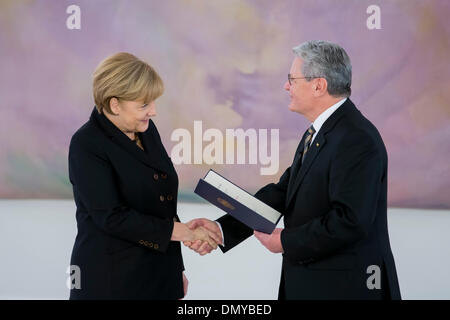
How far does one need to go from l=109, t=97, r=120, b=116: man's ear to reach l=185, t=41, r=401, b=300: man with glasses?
727 millimetres

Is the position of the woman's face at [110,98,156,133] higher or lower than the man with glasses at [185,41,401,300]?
higher

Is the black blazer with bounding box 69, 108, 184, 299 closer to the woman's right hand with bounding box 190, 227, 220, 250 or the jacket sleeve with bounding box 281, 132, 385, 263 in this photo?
the woman's right hand with bounding box 190, 227, 220, 250

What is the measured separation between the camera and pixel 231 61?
24.6 ft

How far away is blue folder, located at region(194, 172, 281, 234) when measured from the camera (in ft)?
8.45

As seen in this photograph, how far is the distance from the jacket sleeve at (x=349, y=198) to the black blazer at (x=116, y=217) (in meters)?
0.58

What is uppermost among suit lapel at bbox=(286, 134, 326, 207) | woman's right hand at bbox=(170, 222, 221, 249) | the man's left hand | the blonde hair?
the blonde hair

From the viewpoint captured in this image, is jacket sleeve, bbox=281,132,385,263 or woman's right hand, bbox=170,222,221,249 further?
woman's right hand, bbox=170,222,221,249

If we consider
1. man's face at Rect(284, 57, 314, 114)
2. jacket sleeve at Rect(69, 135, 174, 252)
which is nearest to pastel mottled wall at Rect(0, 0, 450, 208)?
man's face at Rect(284, 57, 314, 114)

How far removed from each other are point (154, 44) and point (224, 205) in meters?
5.19

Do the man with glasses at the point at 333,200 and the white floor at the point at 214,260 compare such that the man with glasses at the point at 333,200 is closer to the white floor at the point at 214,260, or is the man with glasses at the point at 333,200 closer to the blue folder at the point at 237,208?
the blue folder at the point at 237,208

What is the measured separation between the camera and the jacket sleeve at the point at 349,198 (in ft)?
7.52

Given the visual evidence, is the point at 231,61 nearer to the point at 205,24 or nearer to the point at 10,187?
the point at 205,24

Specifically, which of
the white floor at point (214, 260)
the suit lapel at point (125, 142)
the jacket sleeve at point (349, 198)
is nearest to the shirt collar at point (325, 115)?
the jacket sleeve at point (349, 198)

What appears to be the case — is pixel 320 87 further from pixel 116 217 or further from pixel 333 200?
pixel 116 217
